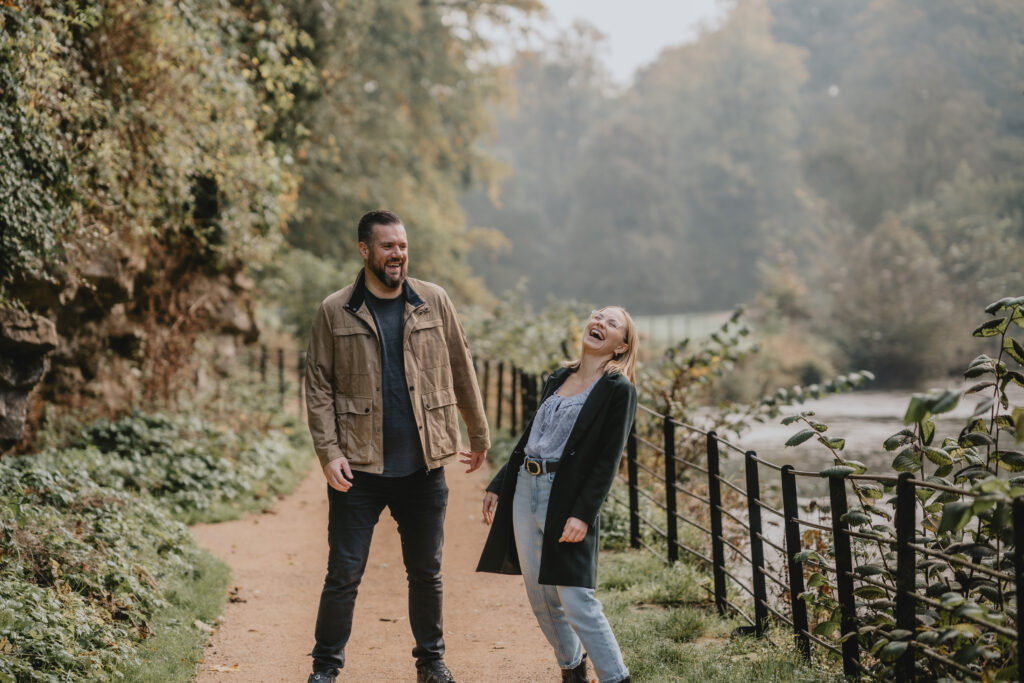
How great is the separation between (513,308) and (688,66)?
52.5 m

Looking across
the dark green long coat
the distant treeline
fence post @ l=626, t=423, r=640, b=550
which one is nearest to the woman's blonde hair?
the dark green long coat

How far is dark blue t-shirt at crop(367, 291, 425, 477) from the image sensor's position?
13.5 feet

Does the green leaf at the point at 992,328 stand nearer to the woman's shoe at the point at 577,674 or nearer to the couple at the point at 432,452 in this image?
the couple at the point at 432,452

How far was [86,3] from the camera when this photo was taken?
756 centimetres

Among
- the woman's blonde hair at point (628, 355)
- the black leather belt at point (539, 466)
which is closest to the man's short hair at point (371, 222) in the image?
the woman's blonde hair at point (628, 355)

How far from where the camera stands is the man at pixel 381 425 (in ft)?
13.2

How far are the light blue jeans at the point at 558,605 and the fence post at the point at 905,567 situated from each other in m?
1.08

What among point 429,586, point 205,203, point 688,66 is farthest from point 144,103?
point 688,66

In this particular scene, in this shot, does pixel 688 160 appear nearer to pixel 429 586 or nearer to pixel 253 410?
pixel 253 410

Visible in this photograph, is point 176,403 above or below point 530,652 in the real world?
above

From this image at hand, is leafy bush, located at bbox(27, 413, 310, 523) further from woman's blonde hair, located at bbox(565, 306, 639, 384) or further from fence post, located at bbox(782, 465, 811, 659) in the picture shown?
fence post, located at bbox(782, 465, 811, 659)

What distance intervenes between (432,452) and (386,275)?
2.65 feet

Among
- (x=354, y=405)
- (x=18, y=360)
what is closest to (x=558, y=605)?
(x=354, y=405)

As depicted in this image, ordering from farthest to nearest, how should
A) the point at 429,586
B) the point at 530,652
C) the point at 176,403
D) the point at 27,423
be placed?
1. the point at 176,403
2. the point at 27,423
3. the point at 530,652
4. the point at 429,586
